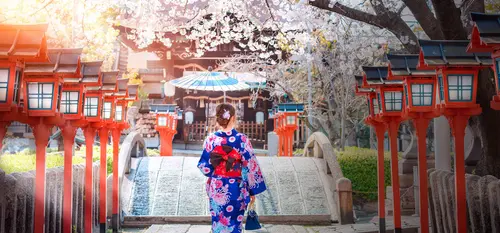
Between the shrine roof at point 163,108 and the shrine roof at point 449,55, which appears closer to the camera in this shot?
the shrine roof at point 449,55

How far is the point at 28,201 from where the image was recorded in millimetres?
5676

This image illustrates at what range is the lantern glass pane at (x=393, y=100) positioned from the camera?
798cm

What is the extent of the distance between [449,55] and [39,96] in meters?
4.61

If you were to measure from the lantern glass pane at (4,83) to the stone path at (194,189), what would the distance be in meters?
6.00

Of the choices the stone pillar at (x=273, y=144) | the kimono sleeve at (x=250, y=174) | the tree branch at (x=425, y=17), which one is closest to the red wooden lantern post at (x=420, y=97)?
the tree branch at (x=425, y=17)

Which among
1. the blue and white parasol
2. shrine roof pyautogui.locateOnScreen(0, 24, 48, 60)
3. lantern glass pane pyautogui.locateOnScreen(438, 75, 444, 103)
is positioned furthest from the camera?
the blue and white parasol

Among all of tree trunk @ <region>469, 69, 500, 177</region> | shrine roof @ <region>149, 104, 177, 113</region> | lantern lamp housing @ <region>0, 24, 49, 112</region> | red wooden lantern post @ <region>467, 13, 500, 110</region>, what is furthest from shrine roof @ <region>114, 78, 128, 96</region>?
shrine roof @ <region>149, 104, 177, 113</region>

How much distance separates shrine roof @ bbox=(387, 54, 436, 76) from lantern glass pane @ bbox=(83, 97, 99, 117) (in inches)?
174

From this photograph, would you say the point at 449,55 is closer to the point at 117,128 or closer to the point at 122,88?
the point at 122,88

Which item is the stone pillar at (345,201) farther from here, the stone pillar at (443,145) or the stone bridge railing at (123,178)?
the stone bridge railing at (123,178)

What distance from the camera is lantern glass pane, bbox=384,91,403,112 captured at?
26.2 ft

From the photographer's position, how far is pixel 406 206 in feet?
39.0

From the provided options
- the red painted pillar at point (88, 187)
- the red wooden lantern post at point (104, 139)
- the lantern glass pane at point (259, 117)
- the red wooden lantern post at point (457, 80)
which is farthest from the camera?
the lantern glass pane at point (259, 117)

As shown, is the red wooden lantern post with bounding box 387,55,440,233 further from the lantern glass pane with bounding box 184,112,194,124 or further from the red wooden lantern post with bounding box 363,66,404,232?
the lantern glass pane with bounding box 184,112,194,124
